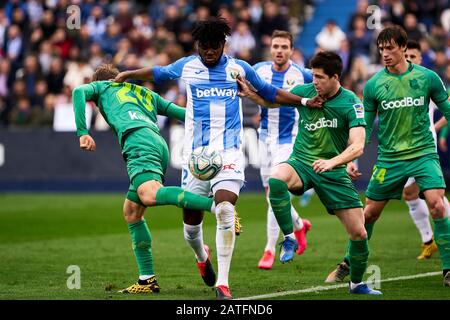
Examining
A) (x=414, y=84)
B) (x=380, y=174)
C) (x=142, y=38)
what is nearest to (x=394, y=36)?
(x=414, y=84)

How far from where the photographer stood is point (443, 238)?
10.0 metres

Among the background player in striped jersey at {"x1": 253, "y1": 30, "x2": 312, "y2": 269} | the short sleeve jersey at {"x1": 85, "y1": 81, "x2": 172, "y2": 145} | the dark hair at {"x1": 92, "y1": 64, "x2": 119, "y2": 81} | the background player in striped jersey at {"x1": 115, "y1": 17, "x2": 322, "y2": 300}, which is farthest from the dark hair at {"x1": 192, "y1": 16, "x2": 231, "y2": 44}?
the background player in striped jersey at {"x1": 253, "y1": 30, "x2": 312, "y2": 269}

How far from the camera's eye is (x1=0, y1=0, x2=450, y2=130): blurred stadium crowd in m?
23.4

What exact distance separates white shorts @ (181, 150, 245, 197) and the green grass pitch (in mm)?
1000

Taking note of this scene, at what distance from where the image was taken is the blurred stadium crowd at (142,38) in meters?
23.4

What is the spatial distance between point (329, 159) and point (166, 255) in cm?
424

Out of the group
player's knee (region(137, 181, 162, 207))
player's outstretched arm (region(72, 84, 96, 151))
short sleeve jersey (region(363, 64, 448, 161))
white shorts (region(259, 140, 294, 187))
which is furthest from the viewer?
white shorts (region(259, 140, 294, 187))

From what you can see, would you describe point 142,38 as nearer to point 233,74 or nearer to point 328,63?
point 233,74

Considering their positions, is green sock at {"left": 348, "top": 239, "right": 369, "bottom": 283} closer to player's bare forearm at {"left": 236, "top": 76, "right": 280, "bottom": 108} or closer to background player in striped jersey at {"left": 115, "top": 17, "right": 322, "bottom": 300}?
background player in striped jersey at {"left": 115, "top": 17, "right": 322, "bottom": 300}

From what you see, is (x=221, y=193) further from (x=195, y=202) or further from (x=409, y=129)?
(x=409, y=129)

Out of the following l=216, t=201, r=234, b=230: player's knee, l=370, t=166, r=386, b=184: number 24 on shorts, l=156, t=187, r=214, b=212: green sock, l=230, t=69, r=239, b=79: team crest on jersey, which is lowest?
l=216, t=201, r=234, b=230: player's knee
